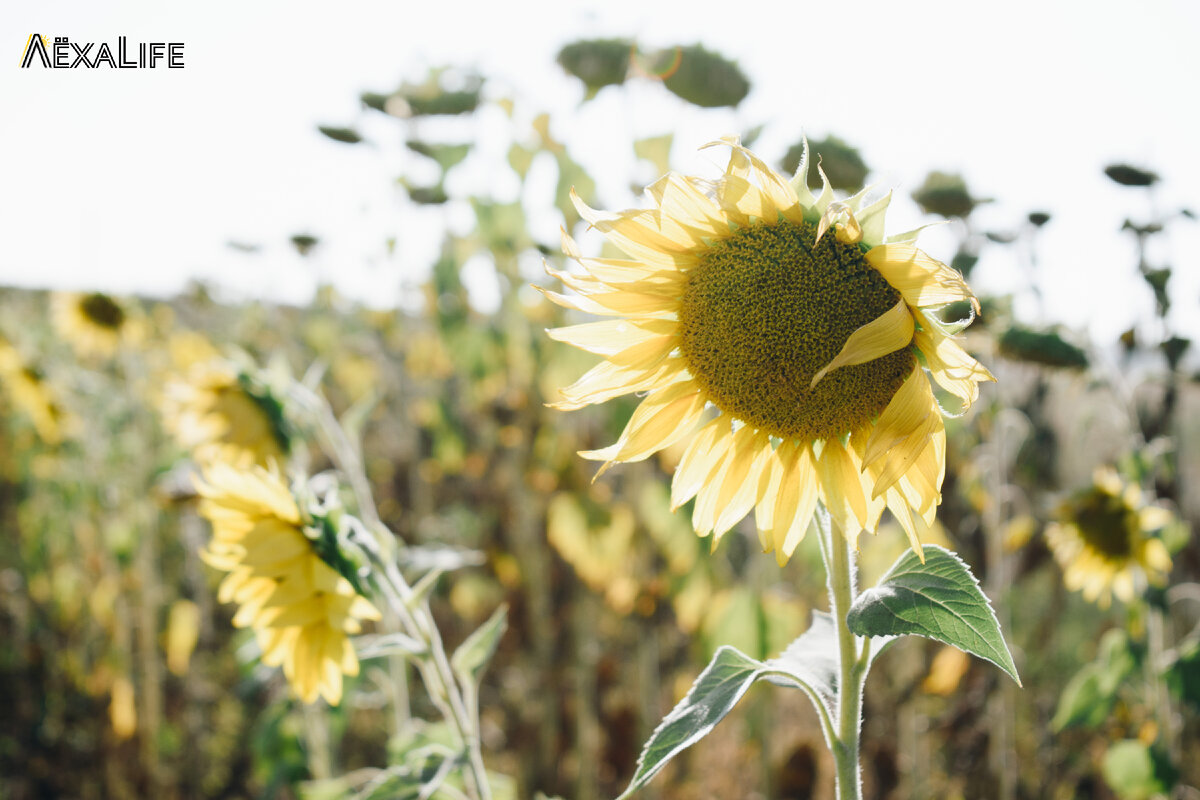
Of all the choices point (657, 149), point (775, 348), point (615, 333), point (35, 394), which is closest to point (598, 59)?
point (657, 149)

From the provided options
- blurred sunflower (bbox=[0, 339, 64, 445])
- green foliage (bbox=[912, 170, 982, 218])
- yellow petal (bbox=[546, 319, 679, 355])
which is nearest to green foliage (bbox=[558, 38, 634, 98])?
green foliage (bbox=[912, 170, 982, 218])

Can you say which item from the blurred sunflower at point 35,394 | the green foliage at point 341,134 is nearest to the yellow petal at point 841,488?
the green foliage at point 341,134

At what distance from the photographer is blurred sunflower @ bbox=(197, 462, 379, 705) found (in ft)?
3.44

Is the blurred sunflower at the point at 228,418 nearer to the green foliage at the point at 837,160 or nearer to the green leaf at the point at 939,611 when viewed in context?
the green foliage at the point at 837,160

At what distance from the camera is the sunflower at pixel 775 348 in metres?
0.75

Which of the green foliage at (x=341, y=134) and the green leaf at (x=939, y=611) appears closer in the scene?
the green leaf at (x=939, y=611)

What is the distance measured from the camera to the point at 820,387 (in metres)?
0.81

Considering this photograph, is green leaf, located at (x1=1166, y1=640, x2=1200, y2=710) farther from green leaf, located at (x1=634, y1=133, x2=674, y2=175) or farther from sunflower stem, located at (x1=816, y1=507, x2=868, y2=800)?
green leaf, located at (x1=634, y1=133, x2=674, y2=175)

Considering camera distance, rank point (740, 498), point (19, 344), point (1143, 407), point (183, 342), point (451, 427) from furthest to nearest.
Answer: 1. point (183, 342)
2. point (19, 344)
3. point (451, 427)
4. point (1143, 407)
5. point (740, 498)

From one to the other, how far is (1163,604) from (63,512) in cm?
487

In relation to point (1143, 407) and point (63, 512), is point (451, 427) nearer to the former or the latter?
point (1143, 407)

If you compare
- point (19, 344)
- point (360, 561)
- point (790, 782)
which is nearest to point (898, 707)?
point (790, 782)

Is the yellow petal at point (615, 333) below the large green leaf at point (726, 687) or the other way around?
the other way around

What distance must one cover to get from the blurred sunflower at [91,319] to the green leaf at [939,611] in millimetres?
3991
